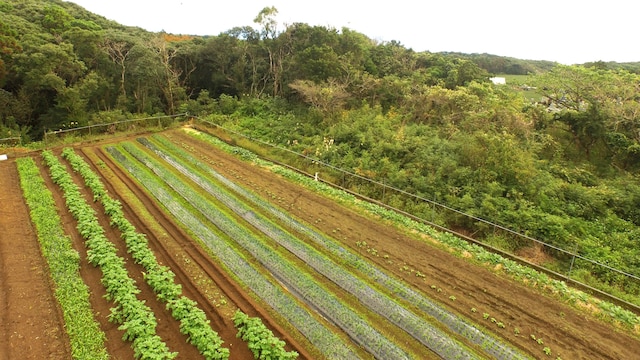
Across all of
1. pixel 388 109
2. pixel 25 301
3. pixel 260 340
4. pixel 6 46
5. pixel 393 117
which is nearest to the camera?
pixel 260 340

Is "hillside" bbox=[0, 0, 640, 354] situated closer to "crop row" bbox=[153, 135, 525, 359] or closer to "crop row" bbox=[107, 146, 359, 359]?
"crop row" bbox=[153, 135, 525, 359]

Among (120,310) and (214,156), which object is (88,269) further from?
(214,156)

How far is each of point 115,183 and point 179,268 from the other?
29.0ft

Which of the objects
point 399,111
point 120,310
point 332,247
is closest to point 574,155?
point 399,111

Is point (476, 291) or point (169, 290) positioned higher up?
point (169, 290)

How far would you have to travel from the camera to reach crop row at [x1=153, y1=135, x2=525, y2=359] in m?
9.83

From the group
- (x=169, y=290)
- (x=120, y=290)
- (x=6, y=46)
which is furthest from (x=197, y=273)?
(x=6, y=46)

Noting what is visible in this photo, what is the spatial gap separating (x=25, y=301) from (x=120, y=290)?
2640 mm

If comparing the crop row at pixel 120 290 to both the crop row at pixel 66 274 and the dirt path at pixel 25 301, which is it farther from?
the dirt path at pixel 25 301

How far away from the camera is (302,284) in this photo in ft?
38.3

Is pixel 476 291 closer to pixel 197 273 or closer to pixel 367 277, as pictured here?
pixel 367 277

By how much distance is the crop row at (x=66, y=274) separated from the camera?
8930mm

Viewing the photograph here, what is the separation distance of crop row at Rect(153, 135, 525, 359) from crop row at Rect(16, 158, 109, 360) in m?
6.50

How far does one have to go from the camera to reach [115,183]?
18.2 meters
